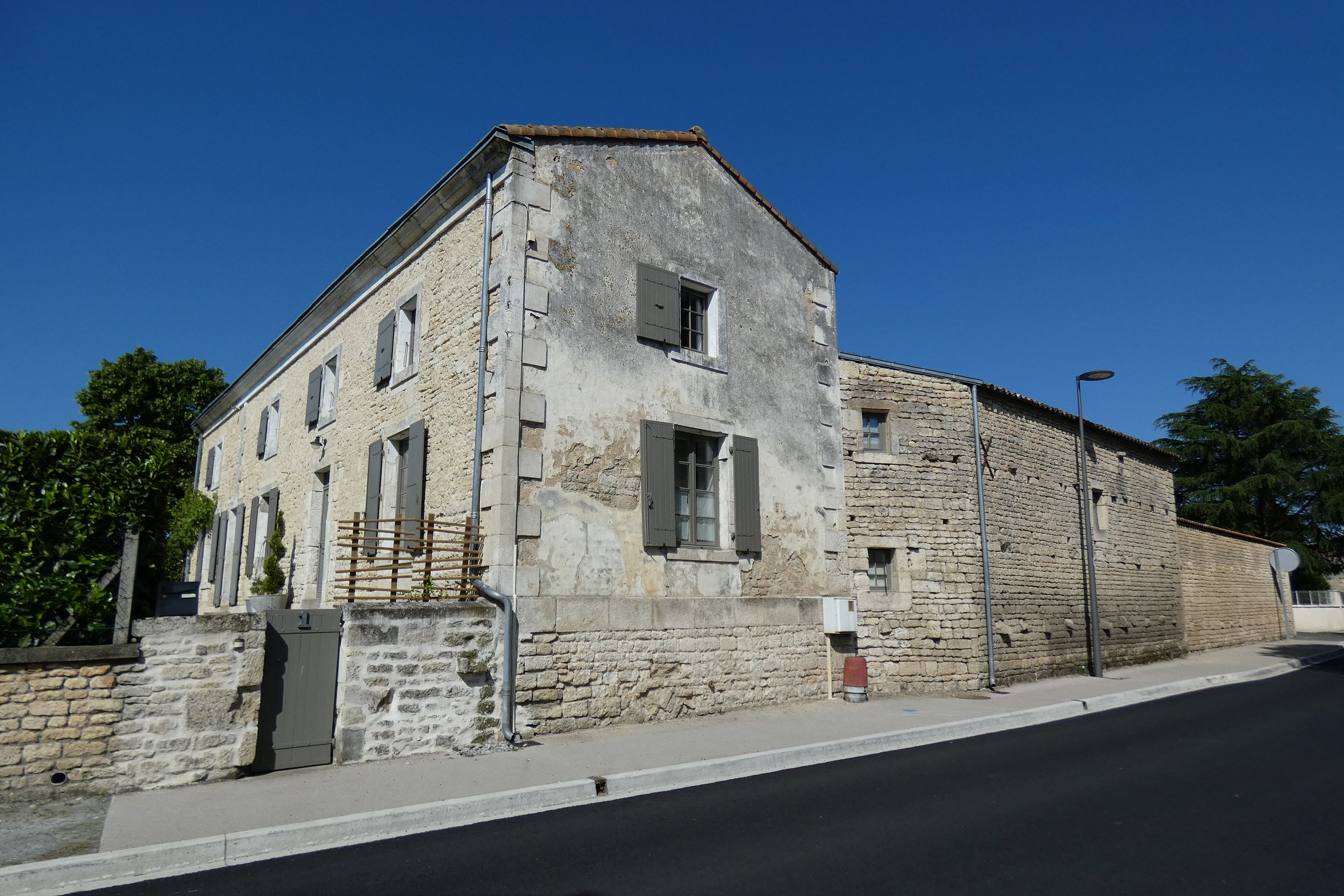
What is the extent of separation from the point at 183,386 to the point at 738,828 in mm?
27622

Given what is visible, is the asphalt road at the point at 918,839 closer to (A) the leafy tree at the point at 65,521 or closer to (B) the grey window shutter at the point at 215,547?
(A) the leafy tree at the point at 65,521

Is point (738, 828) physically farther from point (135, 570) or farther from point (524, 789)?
point (135, 570)

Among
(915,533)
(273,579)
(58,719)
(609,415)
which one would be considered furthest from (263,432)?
(915,533)

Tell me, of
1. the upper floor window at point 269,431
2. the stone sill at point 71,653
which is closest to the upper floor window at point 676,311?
the stone sill at point 71,653

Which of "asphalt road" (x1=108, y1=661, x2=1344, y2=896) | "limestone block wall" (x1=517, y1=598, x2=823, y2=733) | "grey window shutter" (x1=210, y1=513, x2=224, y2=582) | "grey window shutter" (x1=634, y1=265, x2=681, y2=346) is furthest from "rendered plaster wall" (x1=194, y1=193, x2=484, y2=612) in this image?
"asphalt road" (x1=108, y1=661, x2=1344, y2=896)

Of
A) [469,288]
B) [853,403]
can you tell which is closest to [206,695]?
[469,288]

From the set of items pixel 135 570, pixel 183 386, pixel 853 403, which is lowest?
pixel 135 570

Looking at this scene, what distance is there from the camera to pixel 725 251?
11.1 m

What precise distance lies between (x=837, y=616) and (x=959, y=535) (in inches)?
112

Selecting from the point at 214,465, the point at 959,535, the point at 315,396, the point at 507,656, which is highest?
the point at 315,396

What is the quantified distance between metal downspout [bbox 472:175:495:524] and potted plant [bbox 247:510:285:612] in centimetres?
211

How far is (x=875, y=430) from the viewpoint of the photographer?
12.7 metres

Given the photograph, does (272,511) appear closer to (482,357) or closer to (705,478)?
(482,357)

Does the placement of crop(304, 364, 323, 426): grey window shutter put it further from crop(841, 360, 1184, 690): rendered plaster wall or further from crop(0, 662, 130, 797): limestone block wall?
crop(841, 360, 1184, 690): rendered plaster wall
